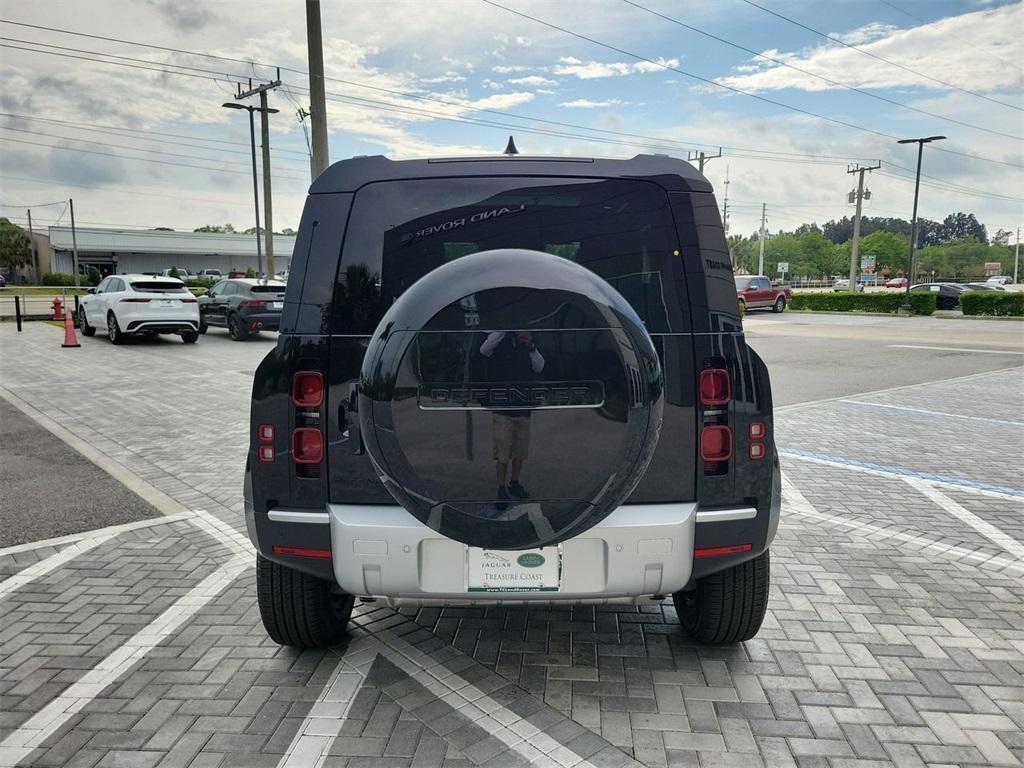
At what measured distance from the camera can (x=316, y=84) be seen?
45.6ft

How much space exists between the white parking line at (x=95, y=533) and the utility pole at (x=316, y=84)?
10117 millimetres

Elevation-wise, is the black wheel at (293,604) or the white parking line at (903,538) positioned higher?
the black wheel at (293,604)

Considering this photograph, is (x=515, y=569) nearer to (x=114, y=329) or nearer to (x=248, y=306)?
(x=248, y=306)

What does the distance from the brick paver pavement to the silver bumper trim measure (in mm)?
760

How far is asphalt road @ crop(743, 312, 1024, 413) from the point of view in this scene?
12.3 meters

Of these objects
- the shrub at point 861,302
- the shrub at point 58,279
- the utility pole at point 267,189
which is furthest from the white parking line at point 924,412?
the shrub at point 58,279

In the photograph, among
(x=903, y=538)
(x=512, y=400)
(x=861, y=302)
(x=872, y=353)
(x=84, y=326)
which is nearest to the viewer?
(x=512, y=400)

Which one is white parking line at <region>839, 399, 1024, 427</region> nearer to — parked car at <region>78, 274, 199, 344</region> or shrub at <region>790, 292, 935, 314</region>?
parked car at <region>78, 274, 199, 344</region>

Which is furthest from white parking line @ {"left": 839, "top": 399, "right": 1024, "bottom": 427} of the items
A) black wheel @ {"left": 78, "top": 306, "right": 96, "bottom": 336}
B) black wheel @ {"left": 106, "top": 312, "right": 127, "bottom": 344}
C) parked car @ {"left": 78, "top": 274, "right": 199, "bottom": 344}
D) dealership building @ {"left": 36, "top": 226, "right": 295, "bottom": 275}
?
dealership building @ {"left": 36, "top": 226, "right": 295, "bottom": 275}

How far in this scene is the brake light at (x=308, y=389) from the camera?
2.66 m

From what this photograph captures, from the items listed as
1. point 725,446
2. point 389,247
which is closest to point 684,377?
point 725,446

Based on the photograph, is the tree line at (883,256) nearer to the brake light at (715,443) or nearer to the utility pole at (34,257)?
the utility pole at (34,257)

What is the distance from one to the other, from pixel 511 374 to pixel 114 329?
61.2 feet

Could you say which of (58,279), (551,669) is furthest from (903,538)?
(58,279)
